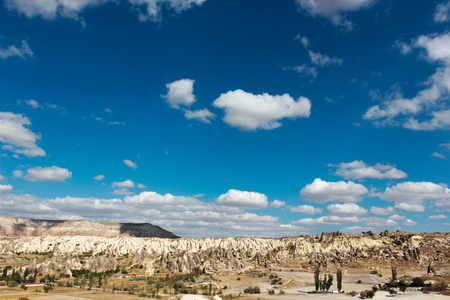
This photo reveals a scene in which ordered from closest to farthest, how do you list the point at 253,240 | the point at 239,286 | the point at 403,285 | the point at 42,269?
the point at 403,285 < the point at 239,286 < the point at 42,269 < the point at 253,240

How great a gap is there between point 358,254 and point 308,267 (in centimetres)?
2256

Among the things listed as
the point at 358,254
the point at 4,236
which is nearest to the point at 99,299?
the point at 358,254

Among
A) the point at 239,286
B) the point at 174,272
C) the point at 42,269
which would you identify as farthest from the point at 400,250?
the point at 42,269

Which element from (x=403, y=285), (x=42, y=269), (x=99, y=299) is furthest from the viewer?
(x=42, y=269)

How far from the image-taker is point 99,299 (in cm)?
4959

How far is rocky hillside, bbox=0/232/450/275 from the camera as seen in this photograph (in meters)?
101

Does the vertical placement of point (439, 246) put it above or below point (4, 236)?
above

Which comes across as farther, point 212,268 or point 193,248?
point 193,248

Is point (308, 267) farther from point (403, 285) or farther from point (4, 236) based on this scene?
point (4, 236)

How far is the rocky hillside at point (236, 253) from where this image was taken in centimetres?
10081

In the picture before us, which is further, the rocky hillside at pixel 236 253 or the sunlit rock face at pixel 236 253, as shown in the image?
the sunlit rock face at pixel 236 253

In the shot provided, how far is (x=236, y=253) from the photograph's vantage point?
5418 inches

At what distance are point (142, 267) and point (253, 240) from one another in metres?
79.2

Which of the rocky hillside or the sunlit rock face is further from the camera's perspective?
the sunlit rock face
